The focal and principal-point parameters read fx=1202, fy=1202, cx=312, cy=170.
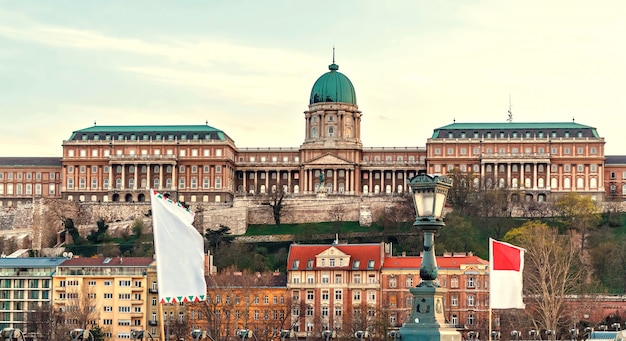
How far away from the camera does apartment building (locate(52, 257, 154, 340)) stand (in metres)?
104

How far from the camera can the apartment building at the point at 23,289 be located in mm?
108438

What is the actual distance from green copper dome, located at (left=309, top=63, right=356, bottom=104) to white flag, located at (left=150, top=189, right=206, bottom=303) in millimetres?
151908

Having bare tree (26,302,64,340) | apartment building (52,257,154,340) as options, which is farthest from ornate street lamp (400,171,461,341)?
apartment building (52,257,154,340)

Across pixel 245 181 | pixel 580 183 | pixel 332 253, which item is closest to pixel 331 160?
pixel 245 181

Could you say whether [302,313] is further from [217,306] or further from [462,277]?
[462,277]

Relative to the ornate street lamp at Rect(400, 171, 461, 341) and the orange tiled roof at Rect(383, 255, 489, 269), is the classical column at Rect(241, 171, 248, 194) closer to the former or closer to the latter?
the orange tiled roof at Rect(383, 255, 489, 269)

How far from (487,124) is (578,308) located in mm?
75710

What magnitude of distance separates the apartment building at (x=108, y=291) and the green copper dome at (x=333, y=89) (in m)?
65.9

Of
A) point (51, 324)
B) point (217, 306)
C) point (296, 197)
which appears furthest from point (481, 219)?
point (51, 324)

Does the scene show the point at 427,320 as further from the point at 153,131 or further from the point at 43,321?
the point at 153,131

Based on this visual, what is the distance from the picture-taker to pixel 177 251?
20641mm

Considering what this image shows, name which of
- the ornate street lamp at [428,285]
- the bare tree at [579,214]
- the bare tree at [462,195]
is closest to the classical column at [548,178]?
the bare tree at [579,214]

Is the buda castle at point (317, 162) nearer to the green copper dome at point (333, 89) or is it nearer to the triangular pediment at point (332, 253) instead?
the green copper dome at point (333, 89)

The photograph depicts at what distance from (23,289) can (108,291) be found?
8687 millimetres
